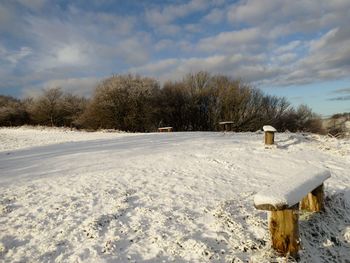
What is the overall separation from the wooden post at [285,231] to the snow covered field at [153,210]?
0.25m

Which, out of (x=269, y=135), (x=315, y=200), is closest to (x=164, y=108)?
(x=269, y=135)

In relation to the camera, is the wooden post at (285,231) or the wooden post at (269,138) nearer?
the wooden post at (285,231)

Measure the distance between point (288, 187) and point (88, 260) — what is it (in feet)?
11.4

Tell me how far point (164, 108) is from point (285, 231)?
4152 cm

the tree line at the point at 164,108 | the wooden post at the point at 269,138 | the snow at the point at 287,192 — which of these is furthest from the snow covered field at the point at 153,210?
the tree line at the point at 164,108

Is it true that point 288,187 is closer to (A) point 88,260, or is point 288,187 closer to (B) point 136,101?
(A) point 88,260

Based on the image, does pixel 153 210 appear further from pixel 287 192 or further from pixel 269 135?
pixel 269 135

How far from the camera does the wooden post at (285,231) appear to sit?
16.6 feet

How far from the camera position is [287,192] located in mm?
5141

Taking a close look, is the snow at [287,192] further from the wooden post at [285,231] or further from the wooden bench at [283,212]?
the wooden post at [285,231]

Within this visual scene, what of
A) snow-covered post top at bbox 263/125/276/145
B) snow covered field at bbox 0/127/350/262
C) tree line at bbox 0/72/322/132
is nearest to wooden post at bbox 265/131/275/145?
snow-covered post top at bbox 263/125/276/145

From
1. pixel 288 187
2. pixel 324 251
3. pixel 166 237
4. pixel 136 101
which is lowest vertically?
pixel 324 251

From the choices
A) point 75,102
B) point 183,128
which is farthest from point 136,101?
point 75,102

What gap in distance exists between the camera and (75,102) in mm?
57969
